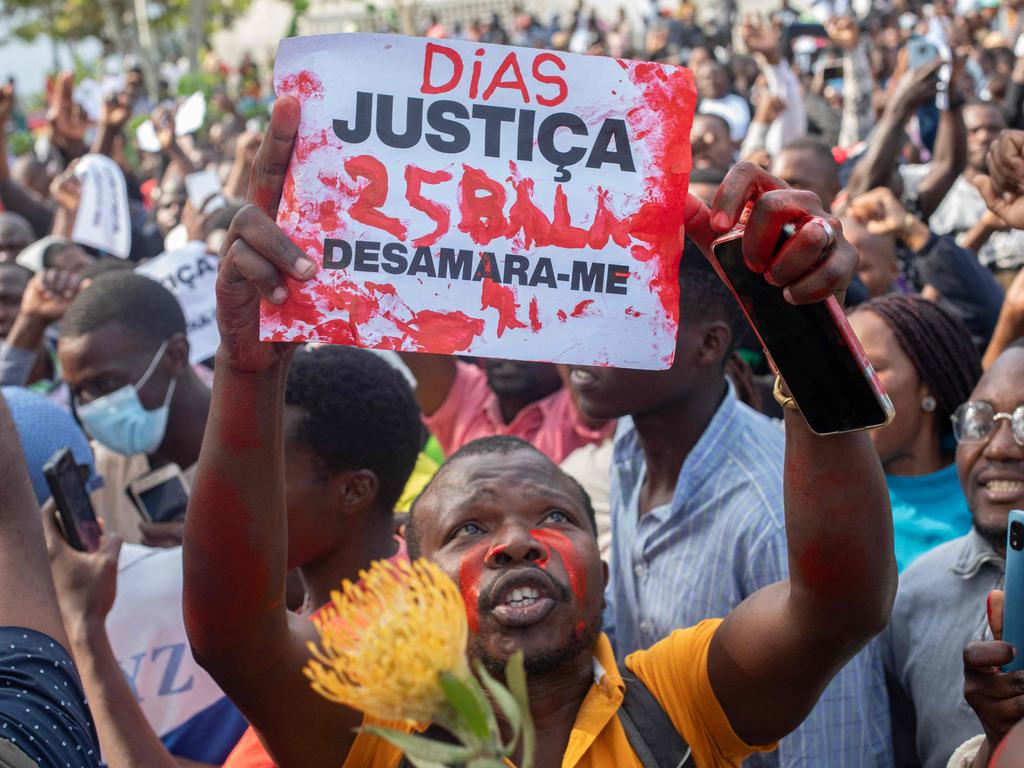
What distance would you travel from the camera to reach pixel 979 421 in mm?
2859

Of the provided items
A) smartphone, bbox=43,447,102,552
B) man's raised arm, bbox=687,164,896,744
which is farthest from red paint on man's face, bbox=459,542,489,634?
smartphone, bbox=43,447,102,552

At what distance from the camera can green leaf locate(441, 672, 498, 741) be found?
44.6 inches

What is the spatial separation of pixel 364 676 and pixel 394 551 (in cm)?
199

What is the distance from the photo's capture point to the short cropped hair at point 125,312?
4.27 m

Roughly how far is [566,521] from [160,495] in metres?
1.80

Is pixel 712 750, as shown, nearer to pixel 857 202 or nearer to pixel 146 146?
pixel 857 202

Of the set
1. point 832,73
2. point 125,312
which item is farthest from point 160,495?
point 832,73

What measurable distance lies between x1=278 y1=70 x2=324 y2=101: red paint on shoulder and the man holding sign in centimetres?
2

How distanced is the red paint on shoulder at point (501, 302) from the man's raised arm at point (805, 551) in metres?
0.36

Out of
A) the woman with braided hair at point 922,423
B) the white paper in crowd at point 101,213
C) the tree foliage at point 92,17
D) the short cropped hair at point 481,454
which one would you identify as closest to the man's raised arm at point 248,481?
the short cropped hair at point 481,454

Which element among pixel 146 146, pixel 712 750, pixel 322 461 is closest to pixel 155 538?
pixel 322 461

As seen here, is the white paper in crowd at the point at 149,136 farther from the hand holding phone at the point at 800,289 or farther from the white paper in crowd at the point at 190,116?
the hand holding phone at the point at 800,289

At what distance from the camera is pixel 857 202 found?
532cm

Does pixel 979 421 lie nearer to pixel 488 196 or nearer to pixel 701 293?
pixel 701 293
